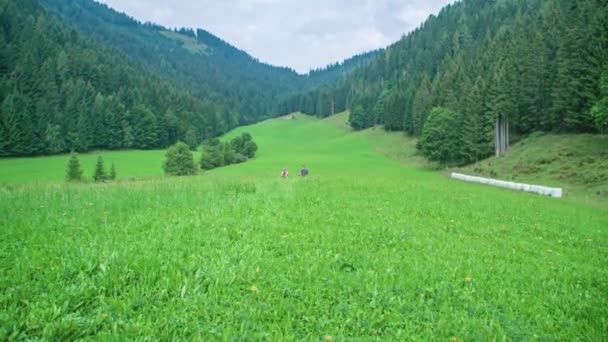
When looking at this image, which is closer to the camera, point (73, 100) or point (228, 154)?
point (228, 154)

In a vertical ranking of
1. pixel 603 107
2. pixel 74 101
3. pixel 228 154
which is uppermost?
pixel 74 101

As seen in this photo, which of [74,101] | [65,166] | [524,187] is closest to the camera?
[524,187]

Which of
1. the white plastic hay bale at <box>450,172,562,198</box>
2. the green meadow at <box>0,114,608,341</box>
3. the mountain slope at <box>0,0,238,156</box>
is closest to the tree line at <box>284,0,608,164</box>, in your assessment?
the white plastic hay bale at <box>450,172,562,198</box>

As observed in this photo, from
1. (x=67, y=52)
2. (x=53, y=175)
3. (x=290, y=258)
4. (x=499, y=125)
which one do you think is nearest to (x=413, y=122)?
(x=499, y=125)

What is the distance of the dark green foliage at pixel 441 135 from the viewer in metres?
59.5

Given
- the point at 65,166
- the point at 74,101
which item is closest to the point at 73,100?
the point at 74,101

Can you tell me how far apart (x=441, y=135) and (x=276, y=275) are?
59.4 meters

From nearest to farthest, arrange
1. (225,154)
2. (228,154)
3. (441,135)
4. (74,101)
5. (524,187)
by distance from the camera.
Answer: (524,187)
(441,135)
(225,154)
(228,154)
(74,101)

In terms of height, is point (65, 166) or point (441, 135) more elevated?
point (441, 135)

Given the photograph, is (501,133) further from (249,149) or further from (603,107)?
(249,149)

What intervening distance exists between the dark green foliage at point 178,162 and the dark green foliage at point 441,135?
41450 mm

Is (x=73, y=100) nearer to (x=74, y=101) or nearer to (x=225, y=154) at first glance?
(x=74, y=101)

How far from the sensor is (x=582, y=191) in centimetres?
2936

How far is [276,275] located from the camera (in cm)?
544
